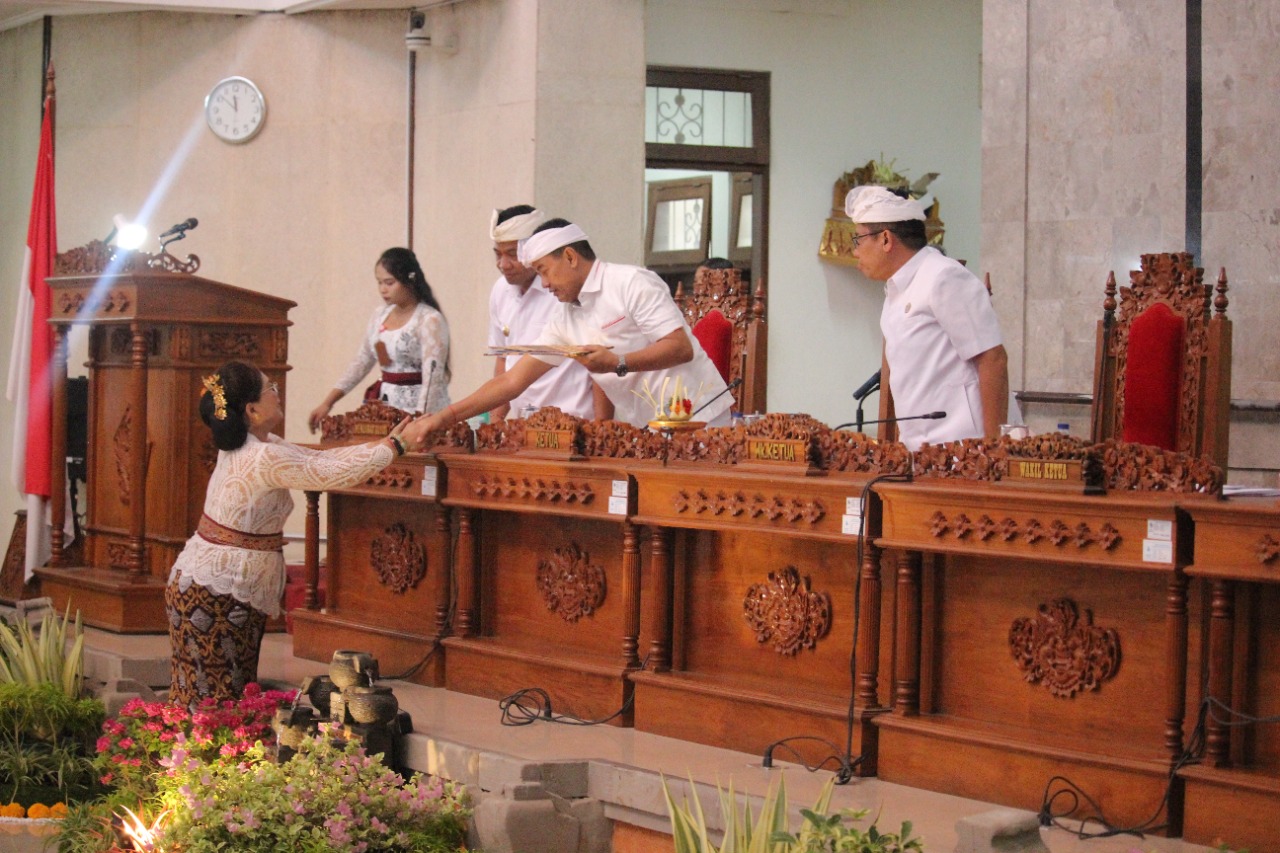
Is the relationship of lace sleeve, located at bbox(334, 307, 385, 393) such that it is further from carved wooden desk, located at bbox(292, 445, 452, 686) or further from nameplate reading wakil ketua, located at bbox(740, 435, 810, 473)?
nameplate reading wakil ketua, located at bbox(740, 435, 810, 473)

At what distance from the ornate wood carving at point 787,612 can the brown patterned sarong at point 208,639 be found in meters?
1.64

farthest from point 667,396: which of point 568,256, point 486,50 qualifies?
point 486,50

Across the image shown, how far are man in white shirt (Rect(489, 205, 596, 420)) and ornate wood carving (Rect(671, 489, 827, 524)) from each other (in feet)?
3.82

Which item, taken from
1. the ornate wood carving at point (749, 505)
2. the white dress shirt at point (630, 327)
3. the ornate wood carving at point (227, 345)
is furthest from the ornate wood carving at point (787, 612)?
the ornate wood carving at point (227, 345)

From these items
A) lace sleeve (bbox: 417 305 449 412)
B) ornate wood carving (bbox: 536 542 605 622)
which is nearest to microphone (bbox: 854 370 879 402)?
ornate wood carving (bbox: 536 542 605 622)

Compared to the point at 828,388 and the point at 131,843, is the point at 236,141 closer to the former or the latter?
the point at 828,388

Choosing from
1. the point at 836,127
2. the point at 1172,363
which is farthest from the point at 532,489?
the point at 836,127

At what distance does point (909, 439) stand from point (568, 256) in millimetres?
1321

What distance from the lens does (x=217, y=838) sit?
408cm

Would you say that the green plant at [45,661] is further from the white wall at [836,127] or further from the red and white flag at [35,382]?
the white wall at [836,127]

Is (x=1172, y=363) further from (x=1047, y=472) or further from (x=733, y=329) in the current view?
(x=1047, y=472)

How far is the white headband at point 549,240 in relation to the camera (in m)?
5.17

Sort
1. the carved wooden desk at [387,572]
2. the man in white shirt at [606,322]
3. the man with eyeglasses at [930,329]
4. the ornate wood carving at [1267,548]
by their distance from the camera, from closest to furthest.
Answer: the ornate wood carving at [1267,548] < the man with eyeglasses at [930,329] < the man in white shirt at [606,322] < the carved wooden desk at [387,572]

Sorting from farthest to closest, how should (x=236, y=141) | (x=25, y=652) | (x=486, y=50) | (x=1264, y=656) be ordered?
(x=236, y=141) < (x=486, y=50) < (x=25, y=652) < (x=1264, y=656)
